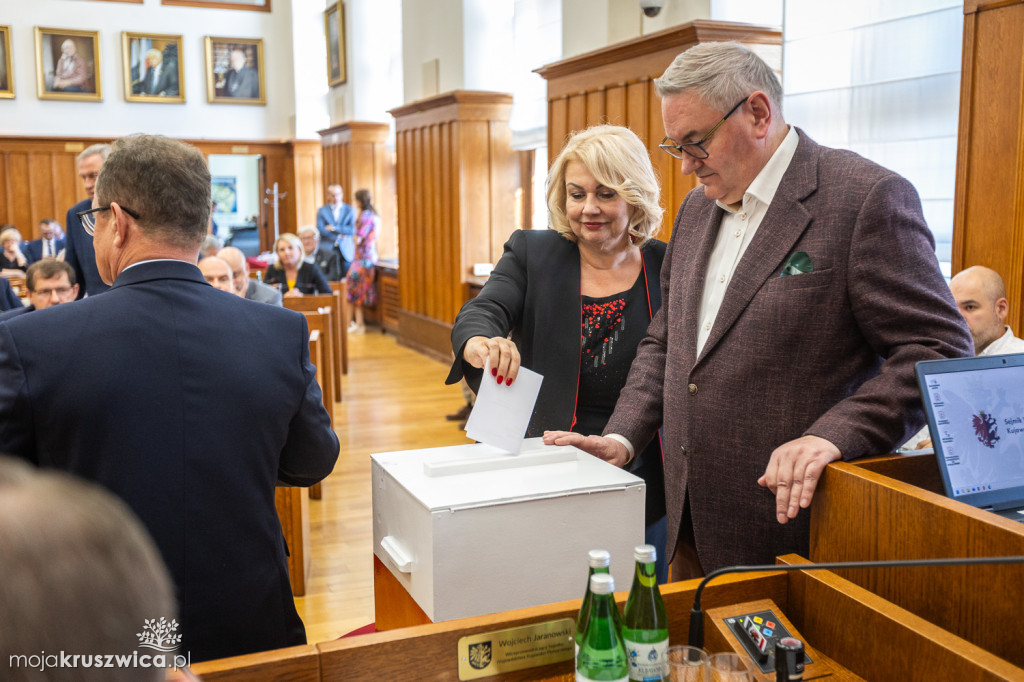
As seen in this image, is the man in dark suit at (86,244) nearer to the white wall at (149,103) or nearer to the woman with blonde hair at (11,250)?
the woman with blonde hair at (11,250)

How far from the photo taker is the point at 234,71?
623 inches

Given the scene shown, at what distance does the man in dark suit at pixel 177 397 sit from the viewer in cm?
146

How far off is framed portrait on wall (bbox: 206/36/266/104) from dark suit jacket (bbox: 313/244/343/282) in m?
5.47

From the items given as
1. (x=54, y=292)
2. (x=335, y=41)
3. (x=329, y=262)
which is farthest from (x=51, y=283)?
(x=335, y=41)

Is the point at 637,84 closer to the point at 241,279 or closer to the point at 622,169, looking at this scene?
the point at 241,279

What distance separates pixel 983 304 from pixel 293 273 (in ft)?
20.6

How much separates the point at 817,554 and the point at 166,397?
3.70 feet

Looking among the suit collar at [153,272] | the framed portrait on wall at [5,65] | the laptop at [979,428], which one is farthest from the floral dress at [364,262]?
the laptop at [979,428]

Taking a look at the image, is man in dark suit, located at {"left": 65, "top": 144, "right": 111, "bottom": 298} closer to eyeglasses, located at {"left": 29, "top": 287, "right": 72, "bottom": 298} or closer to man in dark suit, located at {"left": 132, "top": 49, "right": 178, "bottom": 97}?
eyeglasses, located at {"left": 29, "top": 287, "right": 72, "bottom": 298}

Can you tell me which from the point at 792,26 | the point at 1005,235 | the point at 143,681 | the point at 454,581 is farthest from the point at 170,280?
the point at 792,26

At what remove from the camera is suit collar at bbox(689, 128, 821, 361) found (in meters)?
1.67

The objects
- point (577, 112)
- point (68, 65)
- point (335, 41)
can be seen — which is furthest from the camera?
point (68, 65)

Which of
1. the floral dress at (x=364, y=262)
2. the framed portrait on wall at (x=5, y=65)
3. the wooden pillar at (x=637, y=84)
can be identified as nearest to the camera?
the wooden pillar at (x=637, y=84)

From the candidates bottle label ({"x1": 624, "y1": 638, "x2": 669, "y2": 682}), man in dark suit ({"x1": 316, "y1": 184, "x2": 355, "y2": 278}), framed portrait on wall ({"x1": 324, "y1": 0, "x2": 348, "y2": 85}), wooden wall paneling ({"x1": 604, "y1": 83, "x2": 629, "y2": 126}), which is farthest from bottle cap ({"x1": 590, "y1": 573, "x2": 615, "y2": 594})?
framed portrait on wall ({"x1": 324, "y1": 0, "x2": 348, "y2": 85})
